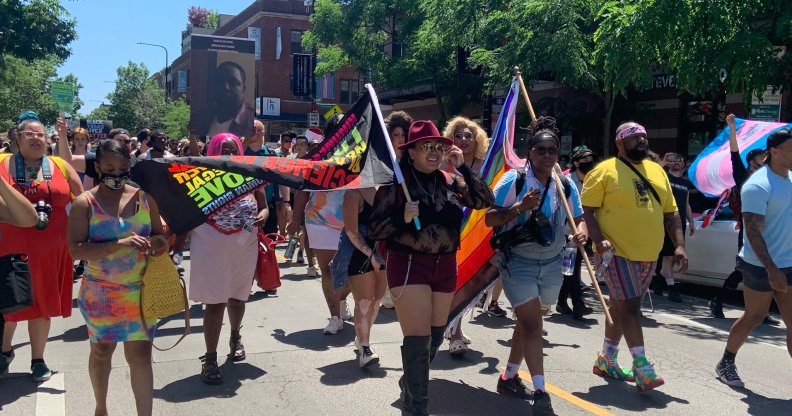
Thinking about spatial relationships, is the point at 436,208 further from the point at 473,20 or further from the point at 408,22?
the point at 408,22

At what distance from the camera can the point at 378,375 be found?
19.2ft

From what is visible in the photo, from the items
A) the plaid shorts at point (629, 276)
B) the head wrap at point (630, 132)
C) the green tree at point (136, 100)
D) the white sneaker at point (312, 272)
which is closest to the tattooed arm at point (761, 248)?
the plaid shorts at point (629, 276)

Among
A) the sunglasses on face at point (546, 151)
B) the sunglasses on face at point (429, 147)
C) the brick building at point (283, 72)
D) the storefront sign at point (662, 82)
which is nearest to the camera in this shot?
the sunglasses on face at point (429, 147)

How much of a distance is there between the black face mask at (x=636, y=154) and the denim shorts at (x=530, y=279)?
0.98 meters

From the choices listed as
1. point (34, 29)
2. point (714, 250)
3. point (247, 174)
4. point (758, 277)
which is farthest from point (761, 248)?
point (34, 29)

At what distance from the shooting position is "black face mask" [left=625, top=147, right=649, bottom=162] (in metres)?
5.38

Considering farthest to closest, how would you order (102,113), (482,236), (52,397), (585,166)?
(102,113)
(585,166)
(482,236)
(52,397)

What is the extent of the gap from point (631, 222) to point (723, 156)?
4.25 meters

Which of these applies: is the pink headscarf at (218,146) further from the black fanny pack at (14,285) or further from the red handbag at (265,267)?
the black fanny pack at (14,285)

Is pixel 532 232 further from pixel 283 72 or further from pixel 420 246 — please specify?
pixel 283 72

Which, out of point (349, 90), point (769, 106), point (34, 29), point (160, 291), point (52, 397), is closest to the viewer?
point (160, 291)

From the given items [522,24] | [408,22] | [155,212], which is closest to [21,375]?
[155,212]

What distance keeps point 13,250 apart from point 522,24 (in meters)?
13.3

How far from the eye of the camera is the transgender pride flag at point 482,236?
5641mm
